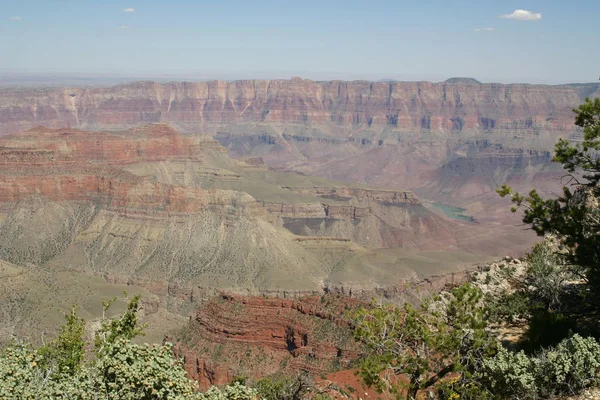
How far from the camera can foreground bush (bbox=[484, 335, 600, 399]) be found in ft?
67.6

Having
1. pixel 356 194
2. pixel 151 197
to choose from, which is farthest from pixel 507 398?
pixel 356 194

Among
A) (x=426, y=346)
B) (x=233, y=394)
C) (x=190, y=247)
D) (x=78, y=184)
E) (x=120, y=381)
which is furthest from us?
(x=78, y=184)

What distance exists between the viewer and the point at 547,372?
21.1 meters

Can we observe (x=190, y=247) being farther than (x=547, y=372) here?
Yes

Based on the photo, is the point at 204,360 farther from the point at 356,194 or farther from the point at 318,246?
the point at 356,194

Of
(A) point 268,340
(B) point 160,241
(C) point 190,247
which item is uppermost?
(A) point 268,340

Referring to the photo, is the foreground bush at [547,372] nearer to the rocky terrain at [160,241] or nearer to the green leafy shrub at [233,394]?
the green leafy shrub at [233,394]

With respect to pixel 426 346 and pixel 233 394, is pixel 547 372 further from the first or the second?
pixel 233 394

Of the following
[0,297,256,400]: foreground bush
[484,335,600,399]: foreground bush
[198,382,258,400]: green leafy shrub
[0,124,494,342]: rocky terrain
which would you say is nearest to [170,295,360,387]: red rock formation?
[484,335,600,399]: foreground bush

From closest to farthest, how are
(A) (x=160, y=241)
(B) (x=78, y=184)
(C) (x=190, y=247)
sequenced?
(C) (x=190, y=247) < (A) (x=160, y=241) < (B) (x=78, y=184)

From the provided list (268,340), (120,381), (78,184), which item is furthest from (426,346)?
(78,184)

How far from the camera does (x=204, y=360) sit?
5116 centimetres

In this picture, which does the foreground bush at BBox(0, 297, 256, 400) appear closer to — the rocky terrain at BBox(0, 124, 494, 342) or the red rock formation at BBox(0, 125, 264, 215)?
the rocky terrain at BBox(0, 124, 494, 342)

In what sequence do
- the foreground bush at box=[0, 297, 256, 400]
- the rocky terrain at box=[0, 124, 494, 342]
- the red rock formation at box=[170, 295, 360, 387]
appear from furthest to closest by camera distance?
the rocky terrain at box=[0, 124, 494, 342], the red rock formation at box=[170, 295, 360, 387], the foreground bush at box=[0, 297, 256, 400]
